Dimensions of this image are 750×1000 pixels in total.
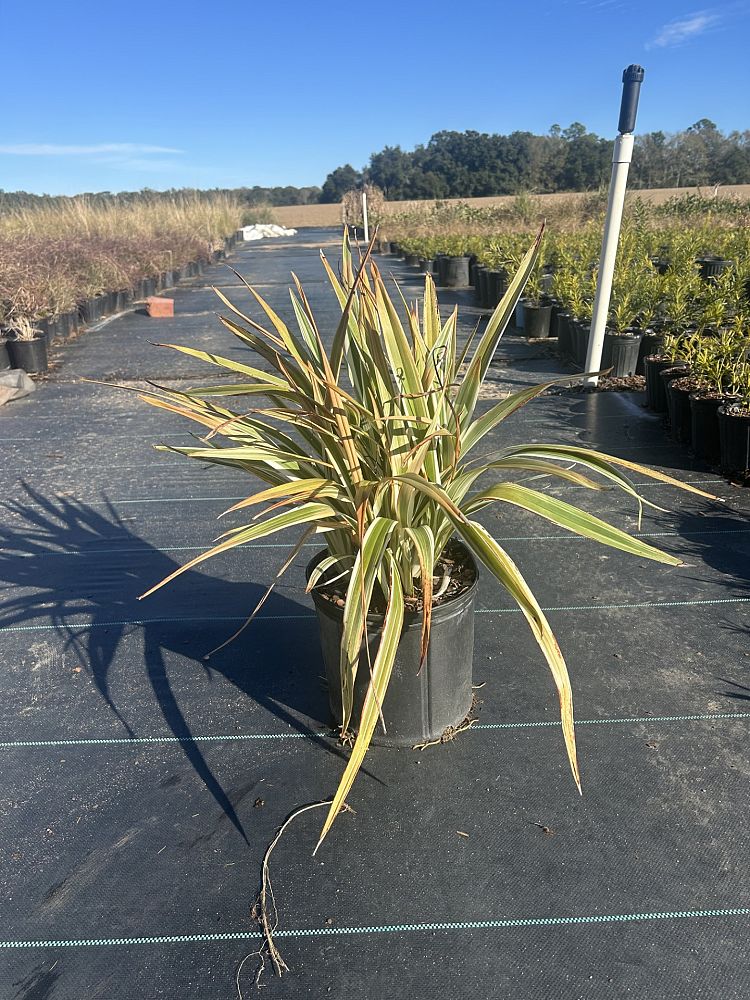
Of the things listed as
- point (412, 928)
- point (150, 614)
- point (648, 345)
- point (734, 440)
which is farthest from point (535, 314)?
point (412, 928)

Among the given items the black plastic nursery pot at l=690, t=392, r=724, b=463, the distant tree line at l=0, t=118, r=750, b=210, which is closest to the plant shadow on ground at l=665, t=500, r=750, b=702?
the black plastic nursery pot at l=690, t=392, r=724, b=463

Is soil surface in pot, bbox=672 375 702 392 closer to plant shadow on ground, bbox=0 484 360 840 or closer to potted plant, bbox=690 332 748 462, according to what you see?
potted plant, bbox=690 332 748 462

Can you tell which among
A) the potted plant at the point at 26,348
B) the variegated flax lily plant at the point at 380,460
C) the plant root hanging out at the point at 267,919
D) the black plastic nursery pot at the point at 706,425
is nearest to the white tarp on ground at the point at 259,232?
the potted plant at the point at 26,348

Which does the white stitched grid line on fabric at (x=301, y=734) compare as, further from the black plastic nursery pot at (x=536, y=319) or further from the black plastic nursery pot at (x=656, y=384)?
the black plastic nursery pot at (x=536, y=319)

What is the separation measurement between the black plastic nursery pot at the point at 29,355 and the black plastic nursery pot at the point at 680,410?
5232mm

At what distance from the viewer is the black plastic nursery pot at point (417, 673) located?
56.5 inches

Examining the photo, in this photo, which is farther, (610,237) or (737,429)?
(610,237)

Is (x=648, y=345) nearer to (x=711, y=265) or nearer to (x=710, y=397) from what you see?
(x=710, y=397)

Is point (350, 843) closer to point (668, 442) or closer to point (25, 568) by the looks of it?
point (25, 568)

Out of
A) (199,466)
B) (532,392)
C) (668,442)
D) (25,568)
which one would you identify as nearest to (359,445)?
(532,392)

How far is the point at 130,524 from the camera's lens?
2.85 m

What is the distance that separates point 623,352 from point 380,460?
3.95 meters

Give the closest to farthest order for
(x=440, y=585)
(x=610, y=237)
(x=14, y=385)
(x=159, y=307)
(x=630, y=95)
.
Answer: (x=440, y=585), (x=630, y=95), (x=610, y=237), (x=14, y=385), (x=159, y=307)

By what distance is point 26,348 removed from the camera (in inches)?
227
